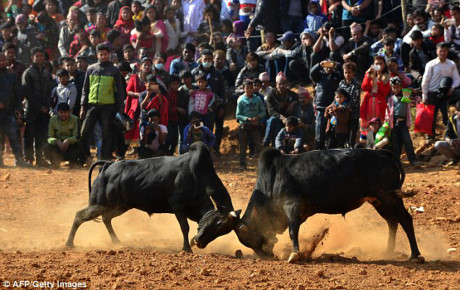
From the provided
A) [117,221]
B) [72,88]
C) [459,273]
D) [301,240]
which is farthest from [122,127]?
[459,273]

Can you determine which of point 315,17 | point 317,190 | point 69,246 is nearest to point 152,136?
point 315,17

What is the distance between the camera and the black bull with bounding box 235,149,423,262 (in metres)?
9.35

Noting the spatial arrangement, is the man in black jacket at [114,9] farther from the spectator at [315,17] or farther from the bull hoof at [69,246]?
the bull hoof at [69,246]

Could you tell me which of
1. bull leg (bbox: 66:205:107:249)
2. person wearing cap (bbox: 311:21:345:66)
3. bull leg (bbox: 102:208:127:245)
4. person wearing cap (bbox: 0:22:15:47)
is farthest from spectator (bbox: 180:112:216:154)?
person wearing cap (bbox: 0:22:15:47)

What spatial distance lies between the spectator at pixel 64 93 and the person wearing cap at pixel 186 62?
233cm

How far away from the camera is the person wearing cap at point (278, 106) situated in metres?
15.9

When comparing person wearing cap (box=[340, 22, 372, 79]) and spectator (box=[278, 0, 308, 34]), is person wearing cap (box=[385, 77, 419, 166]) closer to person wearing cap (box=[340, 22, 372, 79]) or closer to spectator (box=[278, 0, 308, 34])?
person wearing cap (box=[340, 22, 372, 79])

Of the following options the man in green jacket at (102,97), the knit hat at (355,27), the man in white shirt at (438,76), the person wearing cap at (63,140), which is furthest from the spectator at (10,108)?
the man in white shirt at (438,76)

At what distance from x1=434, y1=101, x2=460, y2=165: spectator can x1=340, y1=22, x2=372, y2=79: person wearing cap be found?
218 centimetres

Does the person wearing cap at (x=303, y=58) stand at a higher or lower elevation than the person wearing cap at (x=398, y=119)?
higher

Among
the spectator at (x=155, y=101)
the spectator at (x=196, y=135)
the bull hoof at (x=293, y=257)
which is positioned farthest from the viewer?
the spectator at (x=155, y=101)

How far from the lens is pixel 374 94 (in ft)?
49.0

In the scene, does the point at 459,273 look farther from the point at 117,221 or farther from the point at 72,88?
the point at 72,88

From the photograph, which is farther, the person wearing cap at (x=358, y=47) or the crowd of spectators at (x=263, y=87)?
the person wearing cap at (x=358, y=47)
